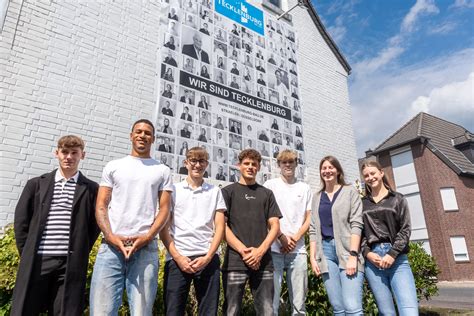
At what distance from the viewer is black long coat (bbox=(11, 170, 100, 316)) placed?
2.29 metres

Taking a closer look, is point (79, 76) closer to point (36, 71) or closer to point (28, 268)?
point (36, 71)

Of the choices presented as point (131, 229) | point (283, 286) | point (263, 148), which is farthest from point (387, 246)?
point (263, 148)

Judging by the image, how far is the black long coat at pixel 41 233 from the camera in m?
2.29

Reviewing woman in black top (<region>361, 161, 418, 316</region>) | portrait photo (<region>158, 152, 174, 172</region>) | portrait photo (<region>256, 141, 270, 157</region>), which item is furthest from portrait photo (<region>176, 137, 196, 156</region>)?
woman in black top (<region>361, 161, 418, 316</region>)

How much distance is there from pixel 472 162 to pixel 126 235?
76.7 feet

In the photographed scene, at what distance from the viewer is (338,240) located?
113 inches

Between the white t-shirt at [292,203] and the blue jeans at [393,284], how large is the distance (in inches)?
25.6

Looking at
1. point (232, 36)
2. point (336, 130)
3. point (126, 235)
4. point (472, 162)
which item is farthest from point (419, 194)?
point (126, 235)

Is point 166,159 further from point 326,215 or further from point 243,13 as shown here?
point 243,13

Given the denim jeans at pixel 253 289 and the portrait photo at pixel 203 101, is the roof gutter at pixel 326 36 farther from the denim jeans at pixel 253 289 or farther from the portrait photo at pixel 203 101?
the denim jeans at pixel 253 289

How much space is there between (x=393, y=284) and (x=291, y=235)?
923 millimetres

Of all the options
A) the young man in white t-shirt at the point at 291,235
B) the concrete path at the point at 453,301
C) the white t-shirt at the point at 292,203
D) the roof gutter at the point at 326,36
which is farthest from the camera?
the roof gutter at the point at 326,36

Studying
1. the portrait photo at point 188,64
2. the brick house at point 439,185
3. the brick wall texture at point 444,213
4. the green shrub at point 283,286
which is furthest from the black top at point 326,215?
the brick wall texture at point 444,213

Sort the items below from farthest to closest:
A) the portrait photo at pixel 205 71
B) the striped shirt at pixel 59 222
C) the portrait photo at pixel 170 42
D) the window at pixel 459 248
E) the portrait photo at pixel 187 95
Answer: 1. the window at pixel 459 248
2. the portrait photo at pixel 205 71
3. the portrait photo at pixel 170 42
4. the portrait photo at pixel 187 95
5. the striped shirt at pixel 59 222
